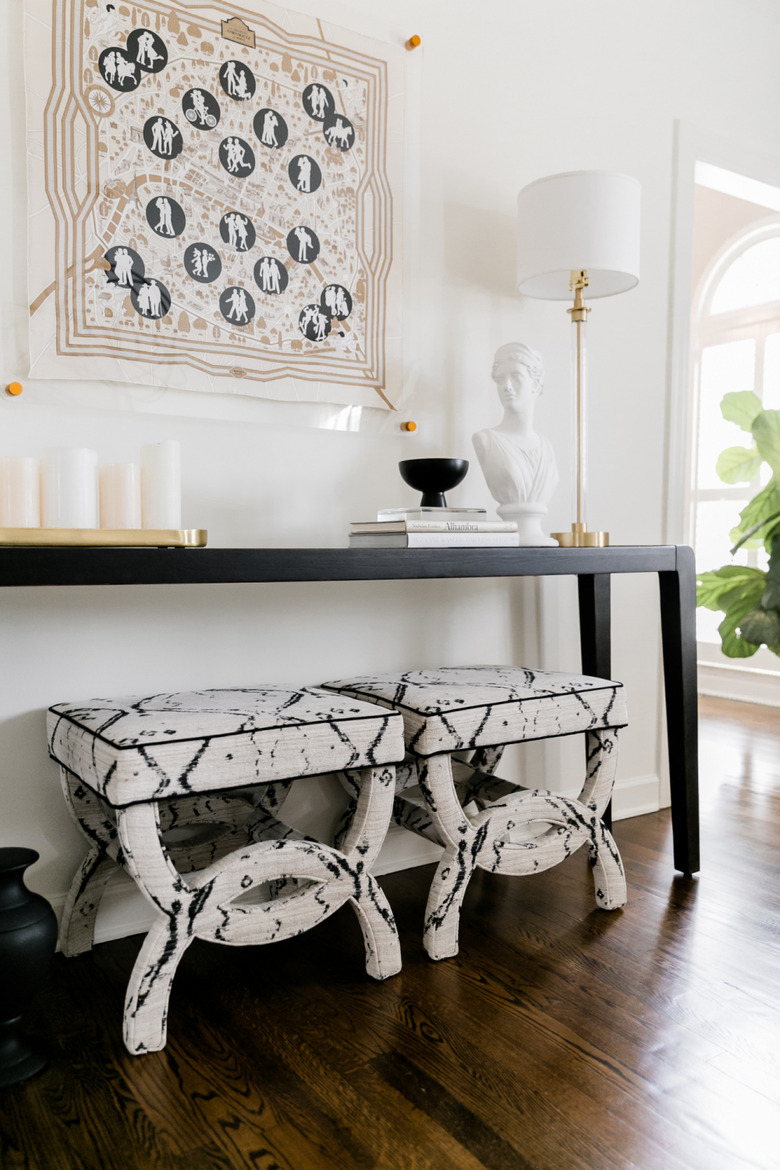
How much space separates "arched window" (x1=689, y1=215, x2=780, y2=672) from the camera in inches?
173

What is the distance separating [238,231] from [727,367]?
11.4 ft

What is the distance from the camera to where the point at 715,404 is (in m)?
4.72

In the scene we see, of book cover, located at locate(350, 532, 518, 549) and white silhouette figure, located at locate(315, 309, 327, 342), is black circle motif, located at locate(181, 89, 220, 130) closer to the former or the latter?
white silhouette figure, located at locate(315, 309, 327, 342)

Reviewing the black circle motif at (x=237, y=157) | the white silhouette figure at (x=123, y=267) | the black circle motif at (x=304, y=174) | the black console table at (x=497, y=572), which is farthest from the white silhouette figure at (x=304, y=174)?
the black console table at (x=497, y=572)

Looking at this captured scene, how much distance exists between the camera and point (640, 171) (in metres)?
2.53

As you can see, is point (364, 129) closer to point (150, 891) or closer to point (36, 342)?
point (36, 342)

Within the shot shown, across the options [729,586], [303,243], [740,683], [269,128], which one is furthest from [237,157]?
[740,683]

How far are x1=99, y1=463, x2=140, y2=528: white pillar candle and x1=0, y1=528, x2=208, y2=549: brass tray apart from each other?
0.05 meters

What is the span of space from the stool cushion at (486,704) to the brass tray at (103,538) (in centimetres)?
48

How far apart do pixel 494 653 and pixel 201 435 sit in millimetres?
936

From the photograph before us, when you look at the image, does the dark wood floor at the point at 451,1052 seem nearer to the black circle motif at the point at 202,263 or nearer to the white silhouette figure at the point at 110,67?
the black circle motif at the point at 202,263

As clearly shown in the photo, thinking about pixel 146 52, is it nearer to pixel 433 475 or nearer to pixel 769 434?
pixel 433 475

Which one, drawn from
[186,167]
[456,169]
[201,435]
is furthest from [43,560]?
[456,169]

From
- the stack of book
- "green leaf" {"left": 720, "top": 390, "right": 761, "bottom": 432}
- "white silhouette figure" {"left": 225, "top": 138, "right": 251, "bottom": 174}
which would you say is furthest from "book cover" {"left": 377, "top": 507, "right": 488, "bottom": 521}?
"green leaf" {"left": 720, "top": 390, "right": 761, "bottom": 432}
